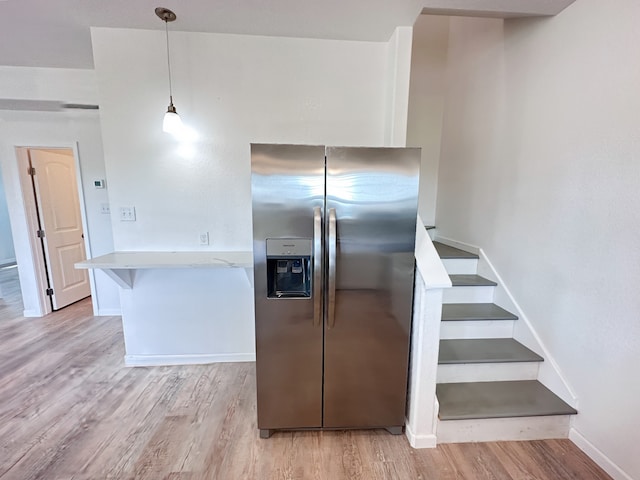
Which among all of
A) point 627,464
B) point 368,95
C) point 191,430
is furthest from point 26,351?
point 627,464

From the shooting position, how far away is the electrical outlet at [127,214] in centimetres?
230

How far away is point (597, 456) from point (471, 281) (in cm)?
120

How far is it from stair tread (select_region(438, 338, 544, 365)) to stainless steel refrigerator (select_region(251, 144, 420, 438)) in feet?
1.58

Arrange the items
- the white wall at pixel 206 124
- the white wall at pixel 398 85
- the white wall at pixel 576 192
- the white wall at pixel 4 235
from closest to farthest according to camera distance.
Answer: the white wall at pixel 576 192
the white wall at pixel 398 85
the white wall at pixel 206 124
the white wall at pixel 4 235

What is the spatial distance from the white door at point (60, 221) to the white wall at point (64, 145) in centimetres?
18

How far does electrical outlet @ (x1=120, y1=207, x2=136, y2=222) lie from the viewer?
2.30 meters

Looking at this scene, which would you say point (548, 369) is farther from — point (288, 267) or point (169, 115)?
point (169, 115)

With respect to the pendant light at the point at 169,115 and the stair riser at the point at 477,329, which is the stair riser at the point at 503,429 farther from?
the pendant light at the point at 169,115

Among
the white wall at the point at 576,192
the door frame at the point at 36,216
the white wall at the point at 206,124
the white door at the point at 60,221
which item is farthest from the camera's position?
the white door at the point at 60,221

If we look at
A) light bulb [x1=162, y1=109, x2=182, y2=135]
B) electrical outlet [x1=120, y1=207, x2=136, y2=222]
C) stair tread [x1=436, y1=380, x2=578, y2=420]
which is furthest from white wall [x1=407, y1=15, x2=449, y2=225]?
electrical outlet [x1=120, y1=207, x2=136, y2=222]

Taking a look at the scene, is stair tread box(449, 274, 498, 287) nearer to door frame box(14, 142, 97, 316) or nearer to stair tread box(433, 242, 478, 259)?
stair tread box(433, 242, 478, 259)

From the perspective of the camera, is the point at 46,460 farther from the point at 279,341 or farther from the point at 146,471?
the point at 279,341

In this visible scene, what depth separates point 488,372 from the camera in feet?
6.39

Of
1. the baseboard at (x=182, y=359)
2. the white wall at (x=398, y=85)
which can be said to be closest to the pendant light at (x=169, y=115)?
the white wall at (x=398, y=85)
